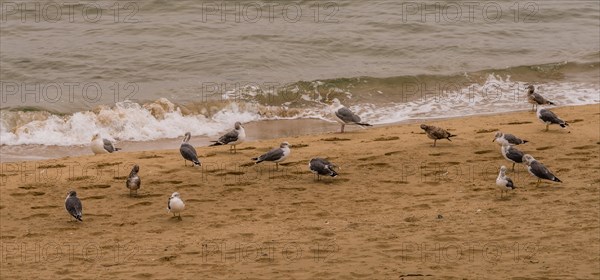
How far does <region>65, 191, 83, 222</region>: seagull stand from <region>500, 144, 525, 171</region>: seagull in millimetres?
5811

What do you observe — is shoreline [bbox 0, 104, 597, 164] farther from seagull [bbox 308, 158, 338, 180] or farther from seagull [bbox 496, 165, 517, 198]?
seagull [bbox 496, 165, 517, 198]

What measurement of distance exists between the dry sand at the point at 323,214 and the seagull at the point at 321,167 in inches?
6.5

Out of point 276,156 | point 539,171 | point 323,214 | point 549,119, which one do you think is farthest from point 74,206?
point 549,119

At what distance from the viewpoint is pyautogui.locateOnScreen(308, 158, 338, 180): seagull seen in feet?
43.1

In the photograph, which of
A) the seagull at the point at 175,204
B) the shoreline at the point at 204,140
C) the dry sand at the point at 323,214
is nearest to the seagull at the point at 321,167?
the dry sand at the point at 323,214

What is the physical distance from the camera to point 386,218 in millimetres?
11508

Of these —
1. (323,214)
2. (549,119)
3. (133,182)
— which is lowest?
(323,214)

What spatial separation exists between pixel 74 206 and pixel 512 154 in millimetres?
5918

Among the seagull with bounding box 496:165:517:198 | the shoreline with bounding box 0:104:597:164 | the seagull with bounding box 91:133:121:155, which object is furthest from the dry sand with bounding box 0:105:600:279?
the shoreline with bounding box 0:104:597:164

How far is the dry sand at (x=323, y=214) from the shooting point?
9.83 meters

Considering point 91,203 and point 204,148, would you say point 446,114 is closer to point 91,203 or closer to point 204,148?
point 204,148

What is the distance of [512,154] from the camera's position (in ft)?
44.0

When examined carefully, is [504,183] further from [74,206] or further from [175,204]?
[74,206]

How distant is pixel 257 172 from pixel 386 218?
287 cm
